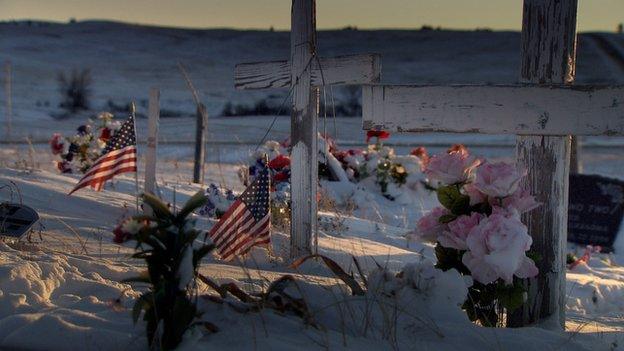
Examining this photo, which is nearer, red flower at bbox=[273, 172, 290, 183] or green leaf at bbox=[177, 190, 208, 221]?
green leaf at bbox=[177, 190, 208, 221]

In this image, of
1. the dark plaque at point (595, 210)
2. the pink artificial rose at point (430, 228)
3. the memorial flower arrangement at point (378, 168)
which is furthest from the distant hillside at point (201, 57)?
the pink artificial rose at point (430, 228)

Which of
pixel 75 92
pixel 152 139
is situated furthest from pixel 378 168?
pixel 75 92

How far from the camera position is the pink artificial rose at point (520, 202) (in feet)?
14.6

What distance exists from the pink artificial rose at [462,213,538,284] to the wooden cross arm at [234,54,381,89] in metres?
1.40

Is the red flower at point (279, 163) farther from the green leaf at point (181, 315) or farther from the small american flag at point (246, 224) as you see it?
the green leaf at point (181, 315)

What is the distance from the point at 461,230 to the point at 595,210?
7.37 metres

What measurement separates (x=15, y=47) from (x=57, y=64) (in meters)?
9.33

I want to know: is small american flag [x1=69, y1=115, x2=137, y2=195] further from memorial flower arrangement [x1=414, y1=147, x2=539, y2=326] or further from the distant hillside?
the distant hillside

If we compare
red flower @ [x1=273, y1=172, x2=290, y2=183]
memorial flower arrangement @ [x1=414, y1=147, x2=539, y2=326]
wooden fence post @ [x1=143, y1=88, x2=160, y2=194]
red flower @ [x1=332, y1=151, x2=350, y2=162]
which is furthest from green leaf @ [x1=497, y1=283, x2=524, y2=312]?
red flower @ [x1=332, y1=151, x2=350, y2=162]

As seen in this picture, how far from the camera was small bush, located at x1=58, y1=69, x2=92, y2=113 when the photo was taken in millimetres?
33094

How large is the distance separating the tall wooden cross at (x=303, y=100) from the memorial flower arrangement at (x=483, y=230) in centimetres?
118

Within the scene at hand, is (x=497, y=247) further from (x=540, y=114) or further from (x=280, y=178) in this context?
(x=280, y=178)

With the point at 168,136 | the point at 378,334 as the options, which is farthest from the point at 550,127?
the point at 168,136

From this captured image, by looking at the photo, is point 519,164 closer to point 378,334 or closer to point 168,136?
point 378,334
